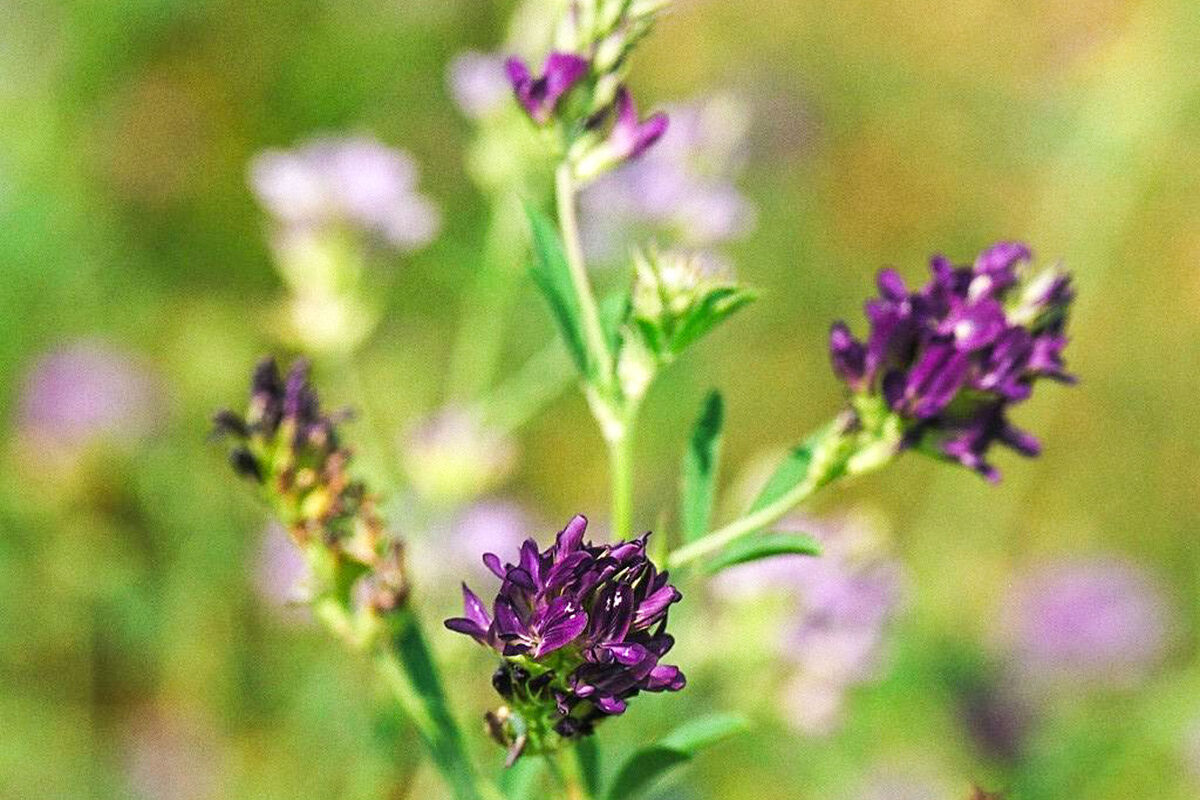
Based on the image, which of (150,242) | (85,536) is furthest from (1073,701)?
(150,242)

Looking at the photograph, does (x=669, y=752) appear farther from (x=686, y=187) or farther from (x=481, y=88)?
(x=481, y=88)

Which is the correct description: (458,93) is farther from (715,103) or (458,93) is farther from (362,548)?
(362,548)

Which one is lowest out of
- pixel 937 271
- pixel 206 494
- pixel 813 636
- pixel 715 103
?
pixel 937 271

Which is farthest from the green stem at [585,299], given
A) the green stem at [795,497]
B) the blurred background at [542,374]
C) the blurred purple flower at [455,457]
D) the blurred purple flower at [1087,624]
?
the blurred purple flower at [1087,624]

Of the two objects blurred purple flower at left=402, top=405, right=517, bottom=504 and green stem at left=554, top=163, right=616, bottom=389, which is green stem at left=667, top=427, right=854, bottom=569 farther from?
blurred purple flower at left=402, top=405, right=517, bottom=504

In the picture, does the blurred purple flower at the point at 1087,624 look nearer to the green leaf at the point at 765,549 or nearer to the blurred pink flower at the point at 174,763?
the blurred pink flower at the point at 174,763

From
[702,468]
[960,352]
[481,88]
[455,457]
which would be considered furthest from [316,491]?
[481,88]
